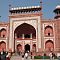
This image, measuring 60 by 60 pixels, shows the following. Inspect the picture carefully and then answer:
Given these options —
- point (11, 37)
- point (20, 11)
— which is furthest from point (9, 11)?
point (11, 37)

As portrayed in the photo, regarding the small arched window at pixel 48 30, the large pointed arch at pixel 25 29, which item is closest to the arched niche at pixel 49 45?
the small arched window at pixel 48 30

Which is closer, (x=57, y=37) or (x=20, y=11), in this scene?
(x=57, y=37)

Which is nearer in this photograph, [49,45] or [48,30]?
[49,45]

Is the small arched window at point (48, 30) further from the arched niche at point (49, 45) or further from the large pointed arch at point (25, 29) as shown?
the large pointed arch at point (25, 29)

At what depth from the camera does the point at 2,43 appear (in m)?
35.9

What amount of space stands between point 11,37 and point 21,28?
94.2 inches

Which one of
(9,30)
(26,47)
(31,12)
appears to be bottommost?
(26,47)

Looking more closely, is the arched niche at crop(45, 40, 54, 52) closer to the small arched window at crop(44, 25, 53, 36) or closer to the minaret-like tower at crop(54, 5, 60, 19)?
the small arched window at crop(44, 25, 53, 36)

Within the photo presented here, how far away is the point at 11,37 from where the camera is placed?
1369 inches

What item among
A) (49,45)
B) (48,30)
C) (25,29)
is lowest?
(49,45)

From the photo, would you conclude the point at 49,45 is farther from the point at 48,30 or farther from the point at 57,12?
the point at 57,12

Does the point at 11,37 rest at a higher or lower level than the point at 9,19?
lower

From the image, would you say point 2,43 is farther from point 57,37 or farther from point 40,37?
point 57,37

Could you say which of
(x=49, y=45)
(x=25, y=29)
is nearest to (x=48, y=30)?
(x=49, y=45)
